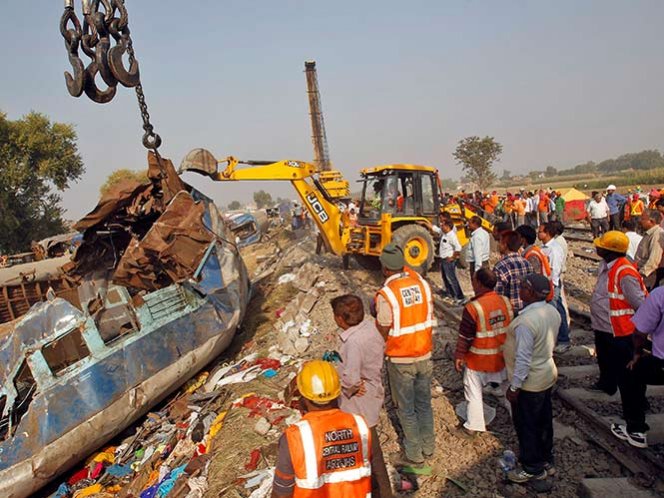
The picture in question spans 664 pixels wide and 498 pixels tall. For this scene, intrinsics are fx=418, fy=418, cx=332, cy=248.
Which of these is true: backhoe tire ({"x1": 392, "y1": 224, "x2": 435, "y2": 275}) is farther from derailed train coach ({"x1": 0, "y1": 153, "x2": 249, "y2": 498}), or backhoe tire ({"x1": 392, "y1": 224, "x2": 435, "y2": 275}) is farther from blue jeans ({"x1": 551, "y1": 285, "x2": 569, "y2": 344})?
blue jeans ({"x1": 551, "y1": 285, "x2": 569, "y2": 344})

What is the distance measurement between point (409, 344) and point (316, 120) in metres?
25.1

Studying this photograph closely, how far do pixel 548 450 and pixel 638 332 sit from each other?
3.75 ft

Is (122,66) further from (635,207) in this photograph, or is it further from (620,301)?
(635,207)

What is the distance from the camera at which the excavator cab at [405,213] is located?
29.7ft

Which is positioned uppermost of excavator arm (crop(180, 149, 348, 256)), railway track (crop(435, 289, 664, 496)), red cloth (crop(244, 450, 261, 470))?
excavator arm (crop(180, 149, 348, 256))

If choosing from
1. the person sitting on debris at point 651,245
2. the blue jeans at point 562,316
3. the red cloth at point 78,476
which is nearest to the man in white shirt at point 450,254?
the blue jeans at point 562,316

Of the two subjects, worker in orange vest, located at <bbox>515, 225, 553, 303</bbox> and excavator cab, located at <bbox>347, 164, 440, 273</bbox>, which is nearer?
worker in orange vest, located at <bbox>515, 225, 553, 303</bbox>

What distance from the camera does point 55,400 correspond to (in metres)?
4.34

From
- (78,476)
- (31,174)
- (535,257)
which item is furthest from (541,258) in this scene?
(31,174)

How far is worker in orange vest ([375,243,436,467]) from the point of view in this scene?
10.7 feet

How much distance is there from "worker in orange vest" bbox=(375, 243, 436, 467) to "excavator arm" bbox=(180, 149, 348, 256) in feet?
17.9

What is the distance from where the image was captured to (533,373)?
3049mm

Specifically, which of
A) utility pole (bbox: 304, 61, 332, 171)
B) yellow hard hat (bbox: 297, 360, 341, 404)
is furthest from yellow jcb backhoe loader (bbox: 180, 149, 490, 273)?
utility pole (bbox: 304, 61, 332, 171)

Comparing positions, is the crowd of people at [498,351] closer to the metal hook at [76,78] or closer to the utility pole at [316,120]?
the metal hook at [76,78]
